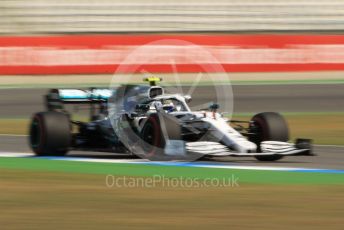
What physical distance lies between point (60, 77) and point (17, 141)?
41.2ft

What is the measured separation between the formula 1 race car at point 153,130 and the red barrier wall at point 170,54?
14.2 meters

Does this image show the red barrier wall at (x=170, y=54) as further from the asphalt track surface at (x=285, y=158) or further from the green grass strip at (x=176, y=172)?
the green grass strip at (x=176, y=172)

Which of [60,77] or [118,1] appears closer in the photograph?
[60,77]

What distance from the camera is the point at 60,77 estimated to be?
27344 mm

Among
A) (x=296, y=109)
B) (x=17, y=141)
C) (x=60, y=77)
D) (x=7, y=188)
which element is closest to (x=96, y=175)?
(x=7, y=188)

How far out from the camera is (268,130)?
11.8 metres

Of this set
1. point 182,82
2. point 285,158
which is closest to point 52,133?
point 285,158

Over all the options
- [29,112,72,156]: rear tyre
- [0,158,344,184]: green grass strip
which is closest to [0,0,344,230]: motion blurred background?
[0,158,344,184]: green grass strip

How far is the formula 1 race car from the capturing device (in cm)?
1112

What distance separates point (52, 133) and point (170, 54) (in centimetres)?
1668

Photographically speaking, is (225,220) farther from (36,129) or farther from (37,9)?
(37,9)

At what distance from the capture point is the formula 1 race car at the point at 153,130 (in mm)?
11117

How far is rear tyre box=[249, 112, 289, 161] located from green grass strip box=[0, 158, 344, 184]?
1.22 meters

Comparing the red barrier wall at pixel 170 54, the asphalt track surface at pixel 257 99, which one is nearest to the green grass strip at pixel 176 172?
the asphalt track surface at pixel 257 99
